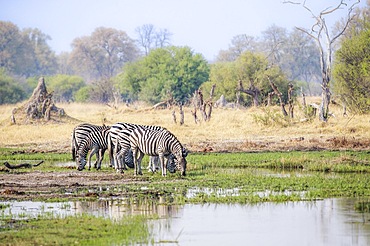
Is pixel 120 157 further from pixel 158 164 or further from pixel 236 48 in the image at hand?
pixel 236 48

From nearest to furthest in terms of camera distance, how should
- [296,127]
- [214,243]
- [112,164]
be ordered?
1. [214,243]
2. [112,164]
3. [296,127]

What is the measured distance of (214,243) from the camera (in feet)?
33.4

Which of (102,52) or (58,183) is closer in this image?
(58,183)

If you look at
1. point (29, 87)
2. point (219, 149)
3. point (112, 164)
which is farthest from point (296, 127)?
point (29, 87)

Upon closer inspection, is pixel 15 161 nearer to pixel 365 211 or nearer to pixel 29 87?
pixel 365 211

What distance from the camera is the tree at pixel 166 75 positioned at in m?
53.5

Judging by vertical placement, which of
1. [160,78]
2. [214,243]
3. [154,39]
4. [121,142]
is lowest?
[214,243]

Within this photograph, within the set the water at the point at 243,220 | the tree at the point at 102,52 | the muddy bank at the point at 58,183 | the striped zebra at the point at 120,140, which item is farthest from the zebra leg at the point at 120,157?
the tree at the point at 102,52

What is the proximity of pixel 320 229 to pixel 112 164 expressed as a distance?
8.72m

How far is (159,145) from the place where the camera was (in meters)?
16.7

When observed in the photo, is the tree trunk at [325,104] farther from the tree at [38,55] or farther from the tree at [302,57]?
the tree at [38,55]

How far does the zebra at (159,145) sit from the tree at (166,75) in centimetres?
3403

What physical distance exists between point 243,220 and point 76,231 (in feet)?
9.20

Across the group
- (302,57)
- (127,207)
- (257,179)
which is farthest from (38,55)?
(127,207)
